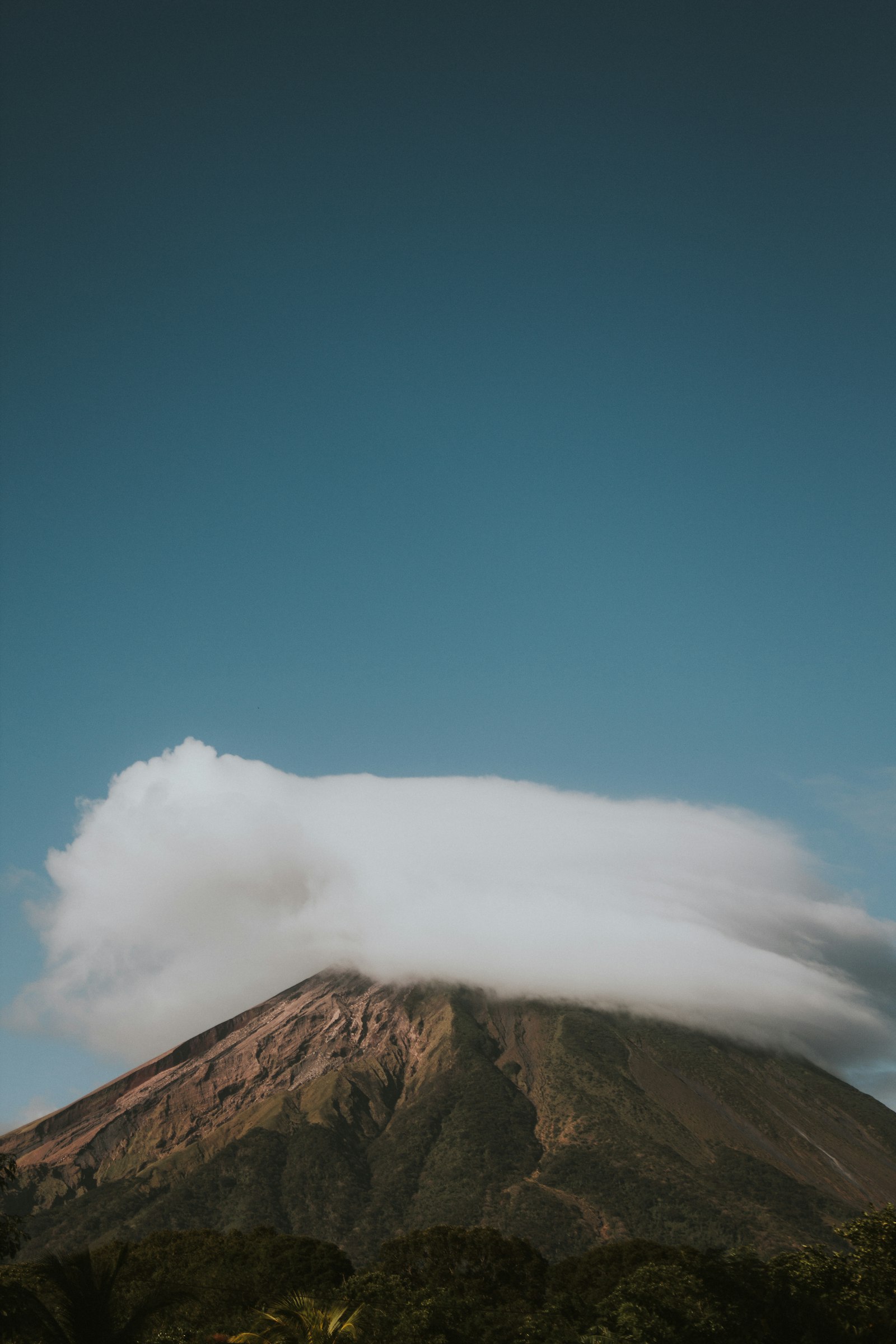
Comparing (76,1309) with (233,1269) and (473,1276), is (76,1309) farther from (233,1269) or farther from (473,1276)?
(233,1269)

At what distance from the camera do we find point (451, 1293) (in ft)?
209

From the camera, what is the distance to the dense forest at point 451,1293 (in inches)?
941

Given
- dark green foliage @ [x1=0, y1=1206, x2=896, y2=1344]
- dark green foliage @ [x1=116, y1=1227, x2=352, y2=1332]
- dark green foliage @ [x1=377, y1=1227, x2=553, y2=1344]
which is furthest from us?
dark green foliage @ [x1=116, y1=1227, x2=352, y2=1332]

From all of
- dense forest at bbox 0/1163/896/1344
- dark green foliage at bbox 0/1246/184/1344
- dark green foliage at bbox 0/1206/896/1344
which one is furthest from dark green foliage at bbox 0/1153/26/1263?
dark green foliage at bbox 0/1246/184/1344

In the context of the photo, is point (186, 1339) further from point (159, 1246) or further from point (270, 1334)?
point (159, 1246)

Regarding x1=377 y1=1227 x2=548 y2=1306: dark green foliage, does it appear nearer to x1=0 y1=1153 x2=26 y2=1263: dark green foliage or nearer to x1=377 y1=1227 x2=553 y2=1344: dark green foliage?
x1=377 y1=1227 x2=553 y2=1344: dark green foliage

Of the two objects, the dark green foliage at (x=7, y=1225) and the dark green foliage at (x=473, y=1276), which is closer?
the dark green foliage at (x=7, y=1225)

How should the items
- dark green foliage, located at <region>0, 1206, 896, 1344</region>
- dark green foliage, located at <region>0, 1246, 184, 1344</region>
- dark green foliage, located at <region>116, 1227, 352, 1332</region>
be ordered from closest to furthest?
dark green foliage, located at <region>0, 1246, 184, 1344</region> → dark green foliage, located at <region>0, 1206, 896, 1344</region> → dark green foliage, located at <region>116, 1227, 352, 1332</region>

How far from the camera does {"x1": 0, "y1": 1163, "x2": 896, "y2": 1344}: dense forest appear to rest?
23.9 m

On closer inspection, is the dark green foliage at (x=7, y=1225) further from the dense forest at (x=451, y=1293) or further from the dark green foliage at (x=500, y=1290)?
the dark green foliage at (x=500, y=1290)

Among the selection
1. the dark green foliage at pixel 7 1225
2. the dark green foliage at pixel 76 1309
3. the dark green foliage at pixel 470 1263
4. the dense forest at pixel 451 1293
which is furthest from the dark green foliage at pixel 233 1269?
the dark green foliage at pixel 76 1309

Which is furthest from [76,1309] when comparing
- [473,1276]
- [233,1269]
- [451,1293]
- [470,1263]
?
[470,1263]

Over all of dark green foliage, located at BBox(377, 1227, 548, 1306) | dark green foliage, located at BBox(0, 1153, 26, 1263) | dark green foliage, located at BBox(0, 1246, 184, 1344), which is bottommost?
dark green foliage, located at BBox(377, 1227, 548, 1306)

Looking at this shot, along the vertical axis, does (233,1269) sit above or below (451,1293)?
above
